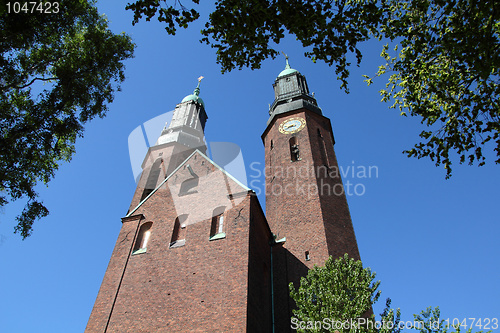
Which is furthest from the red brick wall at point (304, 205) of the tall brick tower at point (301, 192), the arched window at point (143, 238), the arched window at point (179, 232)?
the arched window at point (143, 238)

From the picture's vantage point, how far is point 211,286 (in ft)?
35.1

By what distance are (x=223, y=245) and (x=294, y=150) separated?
1047 cm

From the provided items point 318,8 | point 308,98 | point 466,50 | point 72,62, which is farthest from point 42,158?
point 308,98

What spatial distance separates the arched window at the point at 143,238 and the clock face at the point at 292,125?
1136 centimetres

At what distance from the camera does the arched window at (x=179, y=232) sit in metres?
12.5

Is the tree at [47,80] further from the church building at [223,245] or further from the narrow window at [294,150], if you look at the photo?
the narrow window at [294,150]

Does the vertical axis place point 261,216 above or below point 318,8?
above

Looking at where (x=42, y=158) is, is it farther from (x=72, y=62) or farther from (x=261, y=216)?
(x=261, y=216)

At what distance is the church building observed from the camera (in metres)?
10.5

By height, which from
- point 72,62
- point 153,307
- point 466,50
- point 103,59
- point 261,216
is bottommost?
point 153,307

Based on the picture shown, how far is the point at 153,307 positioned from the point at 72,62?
26.0 ft

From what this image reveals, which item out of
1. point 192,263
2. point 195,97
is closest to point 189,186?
point 192,263

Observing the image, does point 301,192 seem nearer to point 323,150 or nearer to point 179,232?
point 323,150

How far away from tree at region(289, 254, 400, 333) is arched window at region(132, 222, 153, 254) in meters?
6.01
